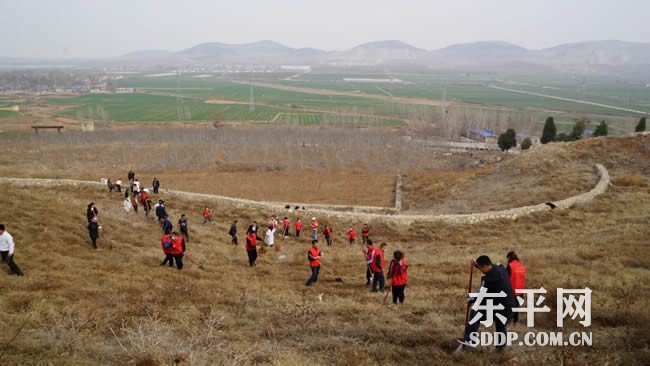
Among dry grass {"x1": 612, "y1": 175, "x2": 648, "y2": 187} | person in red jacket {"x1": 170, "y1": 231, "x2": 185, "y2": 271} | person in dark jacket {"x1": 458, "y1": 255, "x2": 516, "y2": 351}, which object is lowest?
dry grass {"x1": 612, "y1": 175, "x2": 648, "y2": 187}

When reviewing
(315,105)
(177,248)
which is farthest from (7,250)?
(315,105)

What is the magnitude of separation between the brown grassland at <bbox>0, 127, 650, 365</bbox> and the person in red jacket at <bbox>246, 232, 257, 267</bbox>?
1.91 feet

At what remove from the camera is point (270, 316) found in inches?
304

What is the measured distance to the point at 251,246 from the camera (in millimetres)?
11891

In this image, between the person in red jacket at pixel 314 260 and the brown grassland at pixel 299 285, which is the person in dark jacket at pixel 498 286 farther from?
the person in red jacket at pixel 314 260

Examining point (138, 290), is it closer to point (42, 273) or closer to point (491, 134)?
point (42, 273)

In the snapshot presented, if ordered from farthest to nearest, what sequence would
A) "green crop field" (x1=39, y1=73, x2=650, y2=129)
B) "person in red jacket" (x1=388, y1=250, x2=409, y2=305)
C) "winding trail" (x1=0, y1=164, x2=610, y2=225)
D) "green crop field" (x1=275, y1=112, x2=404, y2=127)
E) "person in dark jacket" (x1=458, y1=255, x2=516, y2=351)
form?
"green crop field" (x1=39, y1=73, x2=650, y2=129), "green crop field" (x1=275, y1=112, x2=404, y2=127), "winding trail" (x1=0, y1=164, x2=610, y2=225), "person in red jacket" (x1=388, y1=250, x2=409, y2=305), "person in dark jacket" (x1=458, y1=255, x2=516, y2=351)

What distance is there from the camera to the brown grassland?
5.99 m

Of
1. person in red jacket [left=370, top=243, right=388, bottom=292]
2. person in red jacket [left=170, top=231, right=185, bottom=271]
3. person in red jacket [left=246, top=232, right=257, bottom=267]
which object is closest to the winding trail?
person in red jacket [left=246, top=232, right=257, bottom=267]

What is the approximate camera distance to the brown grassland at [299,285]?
5992 millimetres

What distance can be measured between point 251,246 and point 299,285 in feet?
7.61

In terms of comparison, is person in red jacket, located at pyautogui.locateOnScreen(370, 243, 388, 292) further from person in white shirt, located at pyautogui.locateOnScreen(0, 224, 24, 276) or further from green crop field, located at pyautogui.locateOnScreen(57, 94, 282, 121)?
green crop field, located at pyautogui.locateOnScreen(57, 94, 282, 121)

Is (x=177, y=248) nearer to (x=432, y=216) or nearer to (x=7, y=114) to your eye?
(x=432, y=216)

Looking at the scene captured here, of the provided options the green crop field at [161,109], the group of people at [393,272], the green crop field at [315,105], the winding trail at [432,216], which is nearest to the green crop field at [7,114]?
the green crop field at [161,109]
